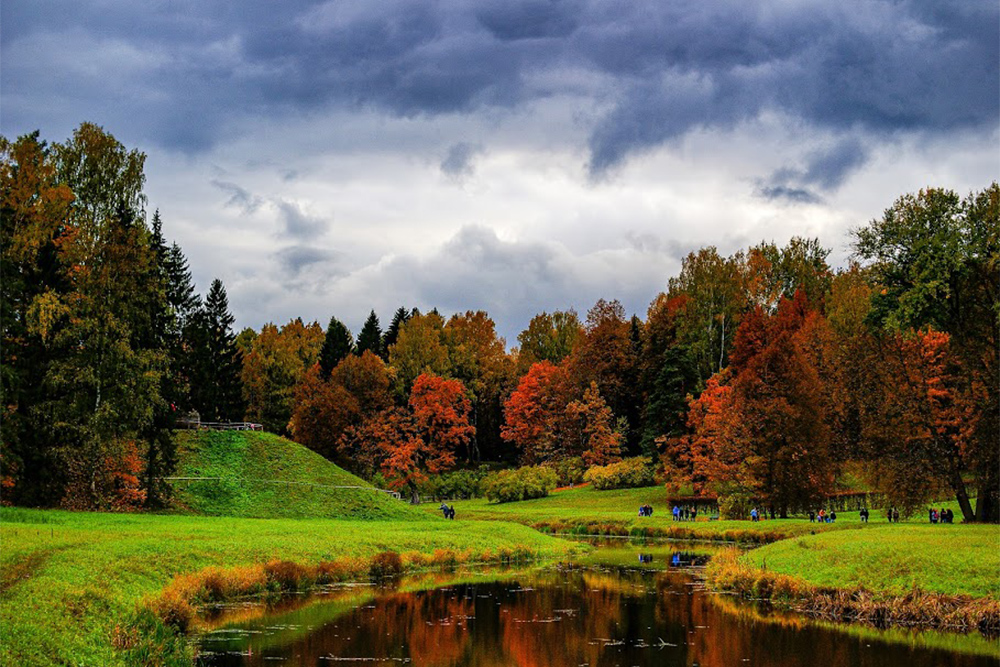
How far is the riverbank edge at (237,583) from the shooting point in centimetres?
2073

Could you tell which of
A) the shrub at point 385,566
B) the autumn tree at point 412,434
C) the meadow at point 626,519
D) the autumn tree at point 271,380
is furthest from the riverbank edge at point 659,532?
the autumn tree at point 271,380

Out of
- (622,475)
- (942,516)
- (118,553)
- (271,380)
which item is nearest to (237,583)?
(118,553)

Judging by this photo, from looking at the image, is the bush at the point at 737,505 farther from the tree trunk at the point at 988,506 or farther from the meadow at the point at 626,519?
→ the tree trunk at the point at 988,506

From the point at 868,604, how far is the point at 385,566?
21.2 meters

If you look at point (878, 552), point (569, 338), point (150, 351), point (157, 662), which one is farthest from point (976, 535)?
point (569, 338)

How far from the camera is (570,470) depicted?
94.6 metres

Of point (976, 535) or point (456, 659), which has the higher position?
point (976, 535)

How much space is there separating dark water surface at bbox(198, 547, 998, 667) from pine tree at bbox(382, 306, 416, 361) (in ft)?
313

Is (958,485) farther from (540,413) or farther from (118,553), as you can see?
(540,413)

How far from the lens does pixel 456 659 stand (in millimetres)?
23203

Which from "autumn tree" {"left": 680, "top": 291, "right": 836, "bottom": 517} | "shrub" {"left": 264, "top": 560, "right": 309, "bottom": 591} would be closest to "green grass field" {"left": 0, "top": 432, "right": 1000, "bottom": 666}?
"shrub" {"left": 264, "top": 560, "right": 309, "bottom": 591}

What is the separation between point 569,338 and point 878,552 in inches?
3810

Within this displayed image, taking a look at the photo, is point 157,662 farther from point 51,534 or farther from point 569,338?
point 569,338

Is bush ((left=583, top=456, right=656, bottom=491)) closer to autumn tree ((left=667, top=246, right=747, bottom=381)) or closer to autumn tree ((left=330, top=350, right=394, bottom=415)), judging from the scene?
autumn tree ((left=667, top=246, right=747, bottom=381))
